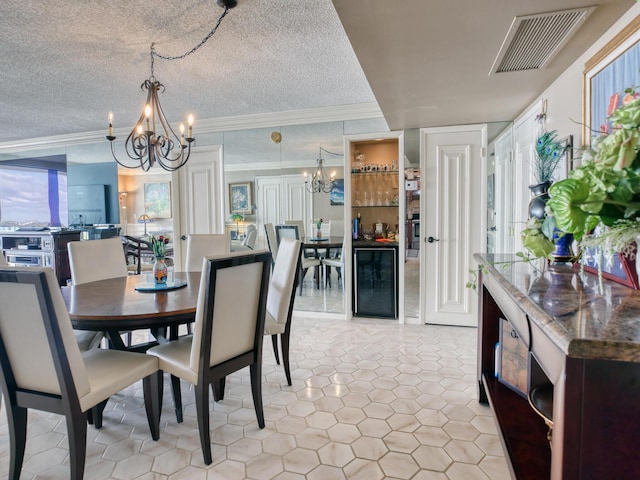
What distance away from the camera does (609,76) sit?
169cm

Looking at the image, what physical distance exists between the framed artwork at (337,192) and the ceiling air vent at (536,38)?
2101 millimetres

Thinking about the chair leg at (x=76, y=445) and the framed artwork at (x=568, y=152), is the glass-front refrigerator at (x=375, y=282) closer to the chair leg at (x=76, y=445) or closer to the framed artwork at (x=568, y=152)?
the framed artwork at (x=568, y=152)

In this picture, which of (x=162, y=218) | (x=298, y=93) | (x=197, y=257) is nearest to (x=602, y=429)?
(x=197, y=257)

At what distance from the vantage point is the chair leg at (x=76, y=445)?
148cm

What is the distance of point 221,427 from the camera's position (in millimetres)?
2049

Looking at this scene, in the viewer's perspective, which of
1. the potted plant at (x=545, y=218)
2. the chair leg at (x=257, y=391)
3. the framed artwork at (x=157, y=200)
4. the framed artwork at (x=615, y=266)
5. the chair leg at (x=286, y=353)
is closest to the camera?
the framed artwork at (x=615, y=266)

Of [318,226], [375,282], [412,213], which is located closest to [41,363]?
[318,226]

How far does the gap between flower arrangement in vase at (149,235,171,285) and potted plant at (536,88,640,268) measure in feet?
7.22

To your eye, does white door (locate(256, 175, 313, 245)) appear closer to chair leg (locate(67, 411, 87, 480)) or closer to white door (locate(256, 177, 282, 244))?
white door (locate(256, 177, 282, 244))

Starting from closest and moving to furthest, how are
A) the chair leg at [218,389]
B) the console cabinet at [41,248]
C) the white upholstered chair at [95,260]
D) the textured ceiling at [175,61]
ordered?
the textured ceiling at [175,61]
the chair leg at [218,389]
the white upholstered chair at [95,260]
the console cabinet at [41,248]

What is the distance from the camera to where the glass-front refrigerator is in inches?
157

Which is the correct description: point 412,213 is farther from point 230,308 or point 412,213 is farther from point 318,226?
point 230,308

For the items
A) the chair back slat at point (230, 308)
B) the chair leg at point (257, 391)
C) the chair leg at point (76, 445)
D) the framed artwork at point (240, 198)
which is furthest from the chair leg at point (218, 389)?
the framed artwork at point (240, 198)

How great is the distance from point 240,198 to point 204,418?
3107 millimetres
